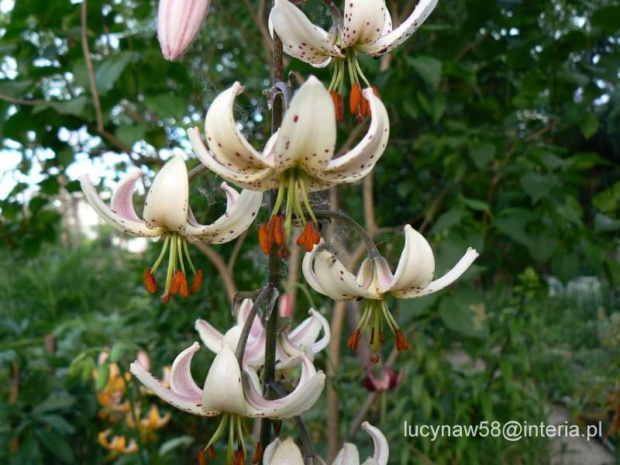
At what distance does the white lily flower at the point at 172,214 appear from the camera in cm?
51

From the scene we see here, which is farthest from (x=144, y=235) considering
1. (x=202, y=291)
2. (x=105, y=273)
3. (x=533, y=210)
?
(x=105, y=273)

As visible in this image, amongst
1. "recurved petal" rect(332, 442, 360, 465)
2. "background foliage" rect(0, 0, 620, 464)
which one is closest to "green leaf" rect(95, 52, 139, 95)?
"background foliage" rect(0, 0, 620, 464)

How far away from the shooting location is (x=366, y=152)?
496mm

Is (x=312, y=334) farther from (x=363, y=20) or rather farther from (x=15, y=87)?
(x=15, y=87)

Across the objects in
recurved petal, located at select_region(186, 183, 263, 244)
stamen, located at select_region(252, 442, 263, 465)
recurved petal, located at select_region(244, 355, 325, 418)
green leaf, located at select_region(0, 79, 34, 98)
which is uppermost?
green leaf, located at select_region(0, 79, 34, 98)

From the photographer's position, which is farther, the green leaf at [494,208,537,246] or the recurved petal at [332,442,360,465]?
the green leaf at [494,208,537,246]

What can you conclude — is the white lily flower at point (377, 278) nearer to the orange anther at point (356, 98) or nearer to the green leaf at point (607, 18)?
the orange anther at point (356, 98)

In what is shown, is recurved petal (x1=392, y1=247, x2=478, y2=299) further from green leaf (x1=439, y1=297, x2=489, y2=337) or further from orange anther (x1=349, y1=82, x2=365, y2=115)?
green leaf (x1=439, y1=297, x2=489, y2=337)

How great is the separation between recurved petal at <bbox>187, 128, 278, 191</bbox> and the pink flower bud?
0.38ft

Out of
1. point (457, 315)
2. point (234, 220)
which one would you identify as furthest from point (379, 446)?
point (457, 315)

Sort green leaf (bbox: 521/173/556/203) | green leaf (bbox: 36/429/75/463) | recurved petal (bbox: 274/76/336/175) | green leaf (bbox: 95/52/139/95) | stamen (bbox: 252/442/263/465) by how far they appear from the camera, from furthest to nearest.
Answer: green leaf (bbox: 36/429/75/463) < green leaf (bbox: 521/173/556/203) < green leaf (bbox: 95/52/139/95) < stamen (bbox: 252/442/263/465) < recurved petal (bbox: 274/76/336/175)

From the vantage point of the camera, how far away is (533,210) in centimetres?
144

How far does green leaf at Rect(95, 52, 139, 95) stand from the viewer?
1.19 m

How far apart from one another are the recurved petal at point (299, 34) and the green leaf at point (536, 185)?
846 mm
